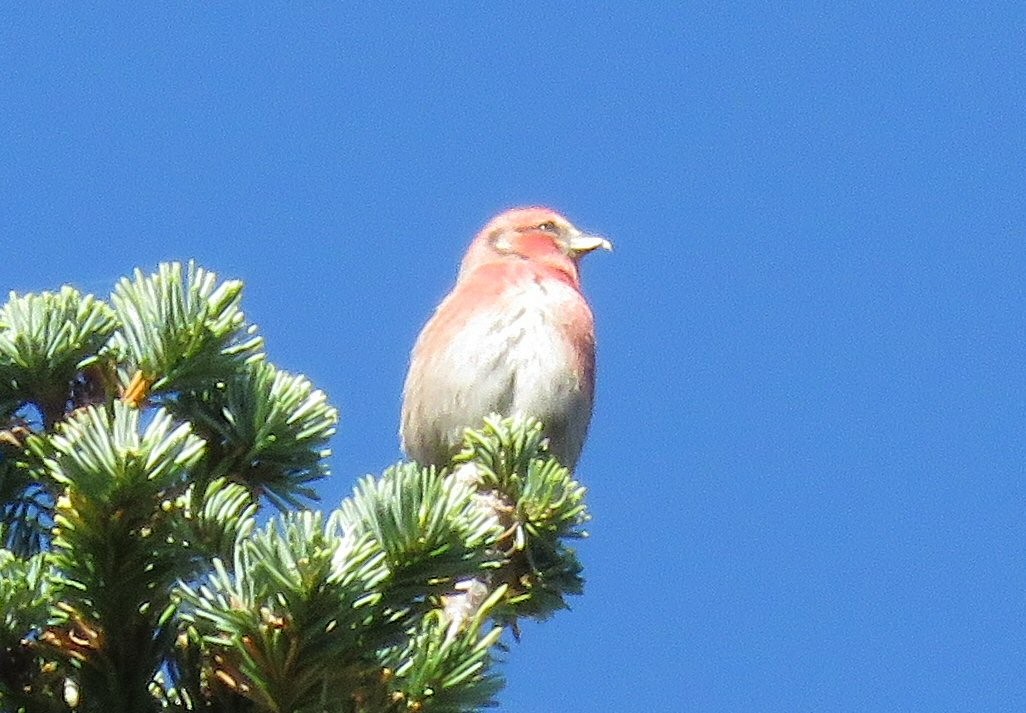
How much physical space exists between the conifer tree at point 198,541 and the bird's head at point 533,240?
14.4 ft

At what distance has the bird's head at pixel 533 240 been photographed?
6.78 m

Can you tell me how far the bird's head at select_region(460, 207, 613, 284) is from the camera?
22.2 feet

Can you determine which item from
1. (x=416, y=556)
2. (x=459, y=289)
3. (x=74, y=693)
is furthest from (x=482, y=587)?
(x=459, y=289)

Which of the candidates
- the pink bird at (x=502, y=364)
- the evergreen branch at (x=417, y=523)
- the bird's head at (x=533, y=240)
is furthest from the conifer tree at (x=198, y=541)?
the bird's head at (x=533, y=240)

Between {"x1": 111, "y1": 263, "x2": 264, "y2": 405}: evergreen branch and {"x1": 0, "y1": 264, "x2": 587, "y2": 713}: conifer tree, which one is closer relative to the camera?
{"x1": 0, "y1": 264, "x2": 587, "y2": 713}: conifer tree

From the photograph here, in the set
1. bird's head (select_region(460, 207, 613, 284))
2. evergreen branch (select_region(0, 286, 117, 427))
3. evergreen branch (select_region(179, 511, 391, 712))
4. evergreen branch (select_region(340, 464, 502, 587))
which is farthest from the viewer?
bird's head (select_region(460, 207, 613, 284))

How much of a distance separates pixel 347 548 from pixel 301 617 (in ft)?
0.34

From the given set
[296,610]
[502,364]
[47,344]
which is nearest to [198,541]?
[296,610]

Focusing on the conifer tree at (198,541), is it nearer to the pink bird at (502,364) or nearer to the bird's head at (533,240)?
the pink bird at (502,364)

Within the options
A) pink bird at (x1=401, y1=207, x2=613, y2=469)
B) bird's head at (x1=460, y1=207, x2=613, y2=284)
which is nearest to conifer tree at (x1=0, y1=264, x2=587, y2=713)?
pink bird at (x1=401, y1=207, x2=613, y2=469)

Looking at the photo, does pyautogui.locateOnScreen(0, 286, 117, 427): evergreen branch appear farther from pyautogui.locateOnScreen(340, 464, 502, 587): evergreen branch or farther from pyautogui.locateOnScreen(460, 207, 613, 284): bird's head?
pyautogui.locateOnScreen(460, 207, 613, 284): bird's head

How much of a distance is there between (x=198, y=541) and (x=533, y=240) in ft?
16.0

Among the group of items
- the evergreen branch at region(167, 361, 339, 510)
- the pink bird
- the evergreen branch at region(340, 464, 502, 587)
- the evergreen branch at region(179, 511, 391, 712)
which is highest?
the pink bird

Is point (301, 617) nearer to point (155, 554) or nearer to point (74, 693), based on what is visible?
point (155, 554)
